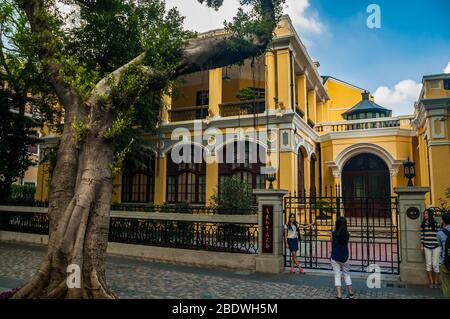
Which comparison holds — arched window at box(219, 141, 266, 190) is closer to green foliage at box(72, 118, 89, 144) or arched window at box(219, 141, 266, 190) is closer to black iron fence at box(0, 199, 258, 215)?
black iron fence at box(0, 199, 258, 215)

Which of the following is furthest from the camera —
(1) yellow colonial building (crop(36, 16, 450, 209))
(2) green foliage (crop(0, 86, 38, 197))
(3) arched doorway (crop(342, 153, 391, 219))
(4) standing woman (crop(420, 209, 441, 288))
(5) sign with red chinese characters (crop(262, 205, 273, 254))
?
(3) arched doorway (crop(342, 153, 391, 219))

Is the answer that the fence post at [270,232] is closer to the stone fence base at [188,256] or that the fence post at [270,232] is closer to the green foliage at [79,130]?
the stone fence base at [188,256]

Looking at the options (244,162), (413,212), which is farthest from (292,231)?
(244,162)

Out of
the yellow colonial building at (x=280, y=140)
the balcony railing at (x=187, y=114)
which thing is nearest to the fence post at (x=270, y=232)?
the yellow colonial building at (x=280, y=140)

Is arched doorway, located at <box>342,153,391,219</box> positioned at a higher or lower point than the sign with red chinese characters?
higher

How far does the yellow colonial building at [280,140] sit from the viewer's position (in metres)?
14.6

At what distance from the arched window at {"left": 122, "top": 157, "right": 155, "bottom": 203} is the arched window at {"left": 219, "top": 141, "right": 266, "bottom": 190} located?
13.0 feet

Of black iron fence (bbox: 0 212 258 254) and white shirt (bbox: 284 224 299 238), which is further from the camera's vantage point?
black iron fence (bbox: 0 212 258 254)

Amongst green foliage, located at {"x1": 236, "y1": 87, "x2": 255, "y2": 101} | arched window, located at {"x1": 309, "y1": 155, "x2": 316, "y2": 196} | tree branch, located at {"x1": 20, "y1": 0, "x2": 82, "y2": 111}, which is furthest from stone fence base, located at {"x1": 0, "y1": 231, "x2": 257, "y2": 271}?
arched window, located at {"x1": 309, "y1": 155, "x2": 316, "y2": 196}

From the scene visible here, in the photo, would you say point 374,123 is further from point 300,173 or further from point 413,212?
point 413,212

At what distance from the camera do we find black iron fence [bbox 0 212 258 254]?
9.60m

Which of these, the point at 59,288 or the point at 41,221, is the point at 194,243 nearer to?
the point at 59,288

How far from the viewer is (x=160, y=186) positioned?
55.7 feet

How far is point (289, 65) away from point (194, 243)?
8889 mm
